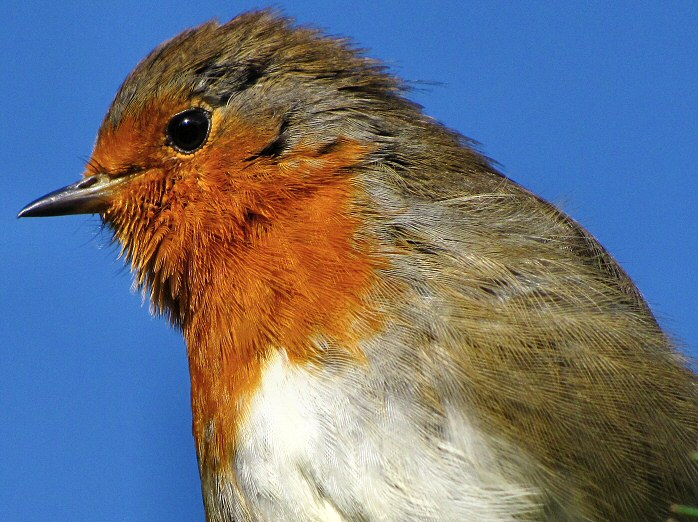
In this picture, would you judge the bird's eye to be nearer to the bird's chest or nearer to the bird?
the bird

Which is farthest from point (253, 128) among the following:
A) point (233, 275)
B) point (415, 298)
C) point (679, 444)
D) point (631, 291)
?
point (679, 444)

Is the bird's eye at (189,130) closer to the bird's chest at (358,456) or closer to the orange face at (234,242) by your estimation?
the orange face at (234,242)

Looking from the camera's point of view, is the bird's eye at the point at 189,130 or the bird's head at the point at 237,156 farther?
the bird's eye at the point at 189,130

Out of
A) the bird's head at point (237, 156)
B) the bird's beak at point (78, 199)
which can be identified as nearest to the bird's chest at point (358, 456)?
the bird's head at point (237, 156)

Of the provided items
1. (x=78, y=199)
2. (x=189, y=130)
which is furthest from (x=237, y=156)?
(x=78, y=199)

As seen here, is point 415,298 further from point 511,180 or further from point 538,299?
point 511,180

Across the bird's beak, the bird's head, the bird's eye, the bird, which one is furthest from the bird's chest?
the bird's beak
